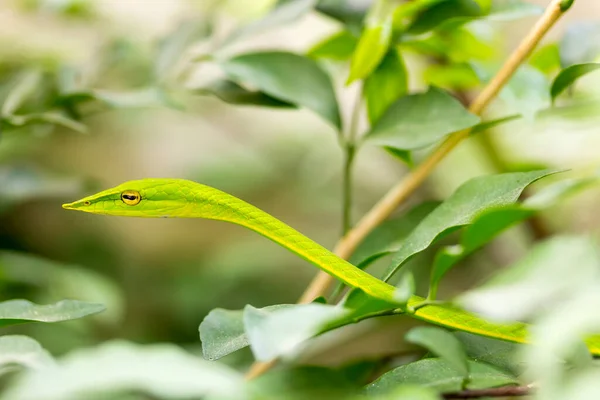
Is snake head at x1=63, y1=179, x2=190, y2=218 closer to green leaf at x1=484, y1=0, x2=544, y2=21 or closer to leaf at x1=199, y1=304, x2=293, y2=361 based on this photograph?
leaf at x1=199, y1=304, x2=293, y2=361

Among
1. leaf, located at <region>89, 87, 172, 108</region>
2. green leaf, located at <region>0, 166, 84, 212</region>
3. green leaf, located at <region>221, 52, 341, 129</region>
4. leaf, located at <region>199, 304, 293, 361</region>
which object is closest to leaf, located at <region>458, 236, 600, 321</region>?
leaf, located at <region>199, 304, 293, 361</region>

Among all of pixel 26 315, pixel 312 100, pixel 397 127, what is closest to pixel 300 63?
pixel 312 100

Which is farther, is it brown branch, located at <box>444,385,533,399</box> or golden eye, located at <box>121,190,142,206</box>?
golden eye, located at <box>121,190,142,206</box>

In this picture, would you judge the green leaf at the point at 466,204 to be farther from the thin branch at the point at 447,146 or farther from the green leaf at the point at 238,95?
the green leaf at the point at 238,95

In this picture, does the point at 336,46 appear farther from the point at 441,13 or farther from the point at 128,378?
the point at 128,378

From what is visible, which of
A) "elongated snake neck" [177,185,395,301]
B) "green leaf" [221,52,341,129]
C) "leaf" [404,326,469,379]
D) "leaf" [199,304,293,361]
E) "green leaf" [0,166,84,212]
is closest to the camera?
"leaf" [404,326,469,379]

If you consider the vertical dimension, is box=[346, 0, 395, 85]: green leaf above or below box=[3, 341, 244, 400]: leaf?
above

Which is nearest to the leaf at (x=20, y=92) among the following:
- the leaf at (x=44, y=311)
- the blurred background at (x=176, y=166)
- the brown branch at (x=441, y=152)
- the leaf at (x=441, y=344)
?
the blurred background at (x=176, y=166)
